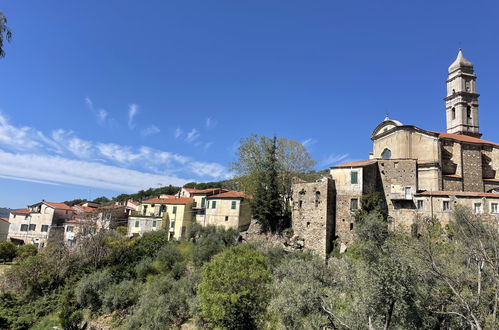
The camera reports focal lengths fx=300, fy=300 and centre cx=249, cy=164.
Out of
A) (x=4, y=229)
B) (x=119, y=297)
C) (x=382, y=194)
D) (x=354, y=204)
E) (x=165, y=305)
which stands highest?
(x=382, y=194)

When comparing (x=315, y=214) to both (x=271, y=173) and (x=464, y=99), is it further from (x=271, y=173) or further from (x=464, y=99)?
(x=464, y=99)

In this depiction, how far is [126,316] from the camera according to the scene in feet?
83.1

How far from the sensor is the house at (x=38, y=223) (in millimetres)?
49531

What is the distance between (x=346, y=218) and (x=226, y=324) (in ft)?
55.4

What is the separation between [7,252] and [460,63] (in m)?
74.5

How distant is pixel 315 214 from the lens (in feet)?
102

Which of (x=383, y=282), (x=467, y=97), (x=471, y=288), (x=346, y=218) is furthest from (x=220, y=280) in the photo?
(x=467, y=97)

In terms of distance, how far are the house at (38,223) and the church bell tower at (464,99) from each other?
2638 inches

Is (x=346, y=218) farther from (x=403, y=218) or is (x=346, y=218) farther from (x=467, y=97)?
(x=467, y=97)

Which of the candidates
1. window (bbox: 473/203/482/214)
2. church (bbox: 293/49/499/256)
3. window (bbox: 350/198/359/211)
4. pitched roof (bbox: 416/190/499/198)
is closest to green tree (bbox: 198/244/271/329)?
church (bbox: 293/49/499/256)

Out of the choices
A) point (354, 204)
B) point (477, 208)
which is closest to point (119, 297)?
point (354, 204)

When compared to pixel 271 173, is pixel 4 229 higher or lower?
lower

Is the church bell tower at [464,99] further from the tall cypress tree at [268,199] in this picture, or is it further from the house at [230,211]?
the house at [230,211]

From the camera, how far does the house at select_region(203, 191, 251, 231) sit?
37.1 m
